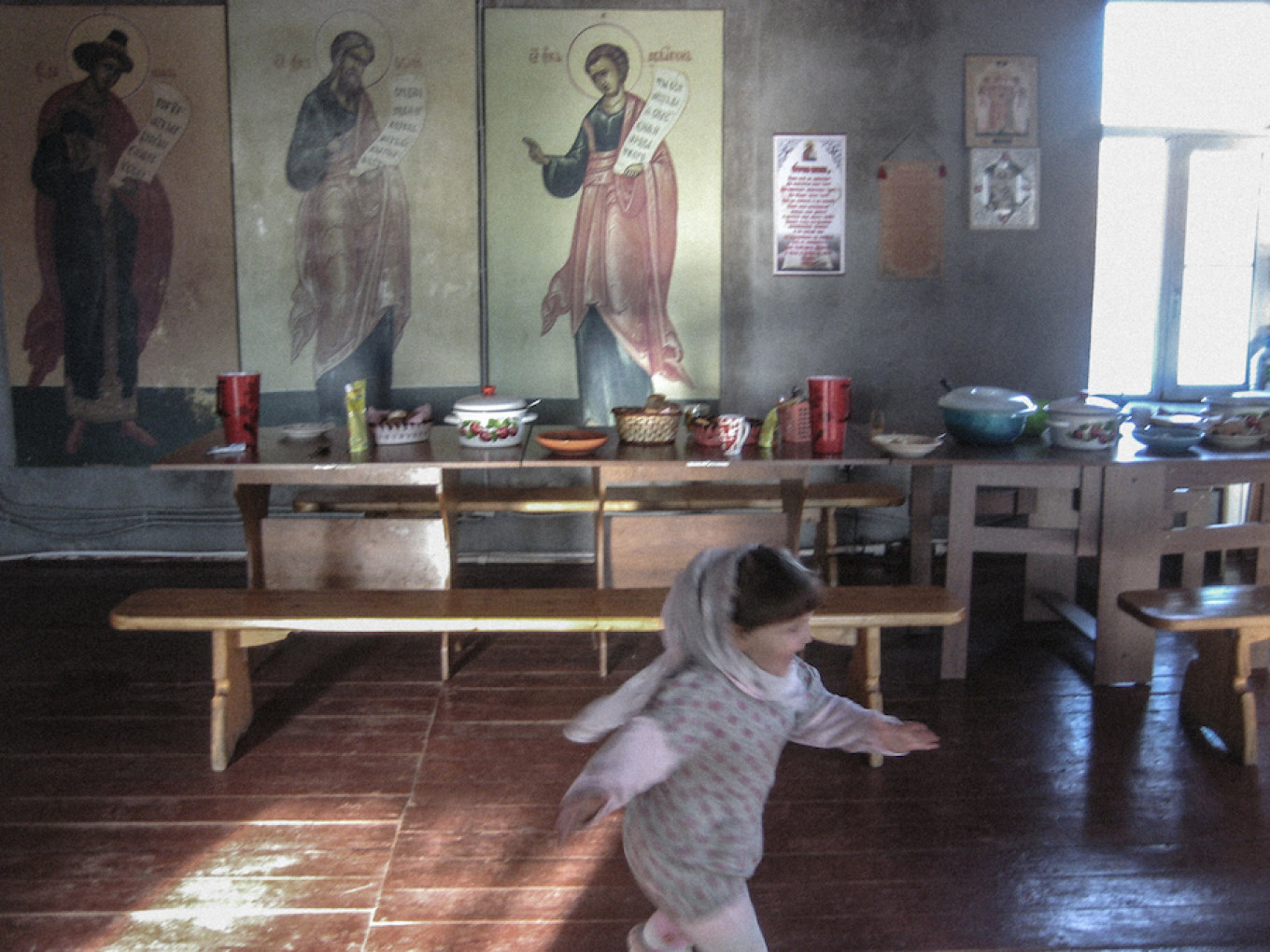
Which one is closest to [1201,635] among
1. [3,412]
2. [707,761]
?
[707,761]

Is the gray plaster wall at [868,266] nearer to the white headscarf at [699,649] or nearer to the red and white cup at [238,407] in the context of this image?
the red and white cup at [238,407]

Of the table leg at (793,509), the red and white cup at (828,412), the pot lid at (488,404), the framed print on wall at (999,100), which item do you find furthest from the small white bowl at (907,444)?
the framed print on wall at (999,100)

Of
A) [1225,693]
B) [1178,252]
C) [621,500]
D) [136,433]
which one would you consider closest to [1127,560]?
[1225,693]

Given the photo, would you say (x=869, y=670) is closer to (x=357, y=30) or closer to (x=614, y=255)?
(x=614, y=255)

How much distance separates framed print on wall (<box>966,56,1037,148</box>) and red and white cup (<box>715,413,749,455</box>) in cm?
288

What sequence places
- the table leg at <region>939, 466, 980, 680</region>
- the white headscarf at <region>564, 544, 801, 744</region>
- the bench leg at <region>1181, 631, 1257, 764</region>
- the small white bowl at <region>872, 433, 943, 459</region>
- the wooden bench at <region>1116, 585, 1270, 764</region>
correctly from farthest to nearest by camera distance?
the table leg at <region>939, 466, 980, 680</region>, the small white bowl at <region>872, 433, 943, 459</region>, the bench leg at <region>1181, 631, 1257, 764</region>, the wooden bench at <region>1116, 585, 1270, 764</region>, the white headscarf at <region>564, 544, 801, 744</region>

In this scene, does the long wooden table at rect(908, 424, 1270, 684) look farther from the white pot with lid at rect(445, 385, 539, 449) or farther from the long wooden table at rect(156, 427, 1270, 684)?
the white pot with lid at rect(445, 385, 539, 449)

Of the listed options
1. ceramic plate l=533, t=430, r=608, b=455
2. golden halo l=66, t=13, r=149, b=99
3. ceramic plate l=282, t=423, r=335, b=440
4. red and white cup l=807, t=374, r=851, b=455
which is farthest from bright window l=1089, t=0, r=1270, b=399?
golden halo l=66, t=13, r=149, b=99

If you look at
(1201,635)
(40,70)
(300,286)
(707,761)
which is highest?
(40,70)

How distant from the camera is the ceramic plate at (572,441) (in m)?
3.94

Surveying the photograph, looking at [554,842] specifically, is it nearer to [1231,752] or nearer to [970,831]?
[970,831]

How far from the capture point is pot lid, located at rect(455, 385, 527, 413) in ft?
13.2

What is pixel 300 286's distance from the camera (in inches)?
232

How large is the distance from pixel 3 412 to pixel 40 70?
1.77 meters
